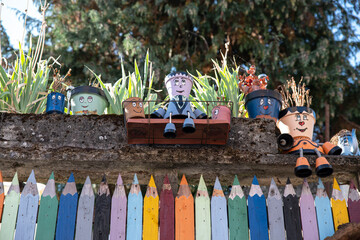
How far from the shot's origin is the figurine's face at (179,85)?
11.4ft

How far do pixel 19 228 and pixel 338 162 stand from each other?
2013mm

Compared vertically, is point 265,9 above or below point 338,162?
above

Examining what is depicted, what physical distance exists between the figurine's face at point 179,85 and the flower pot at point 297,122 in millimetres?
742

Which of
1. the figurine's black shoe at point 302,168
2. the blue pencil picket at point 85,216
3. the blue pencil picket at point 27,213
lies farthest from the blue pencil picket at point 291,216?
the blue pencil picket at point 27,213

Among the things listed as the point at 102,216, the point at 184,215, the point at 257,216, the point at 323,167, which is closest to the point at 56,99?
the point at 102,216

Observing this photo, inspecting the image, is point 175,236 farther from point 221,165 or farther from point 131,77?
point 131,77

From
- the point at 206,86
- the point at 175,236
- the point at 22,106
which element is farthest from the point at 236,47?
the point at 175,236

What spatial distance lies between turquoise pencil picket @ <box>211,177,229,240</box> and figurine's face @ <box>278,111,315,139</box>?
0.79m

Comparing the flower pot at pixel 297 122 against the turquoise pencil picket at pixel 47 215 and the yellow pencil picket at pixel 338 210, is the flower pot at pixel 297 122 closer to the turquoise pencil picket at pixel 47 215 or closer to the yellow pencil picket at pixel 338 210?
the yellow pencil picket at pixel 338 210

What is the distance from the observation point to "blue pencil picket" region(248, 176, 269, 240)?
2.96 meters

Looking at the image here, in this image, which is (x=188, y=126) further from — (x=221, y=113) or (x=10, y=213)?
(x=10, y=213)

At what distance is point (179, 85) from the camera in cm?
348

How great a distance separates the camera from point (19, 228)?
291 centimetres

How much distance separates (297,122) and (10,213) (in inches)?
78.4
